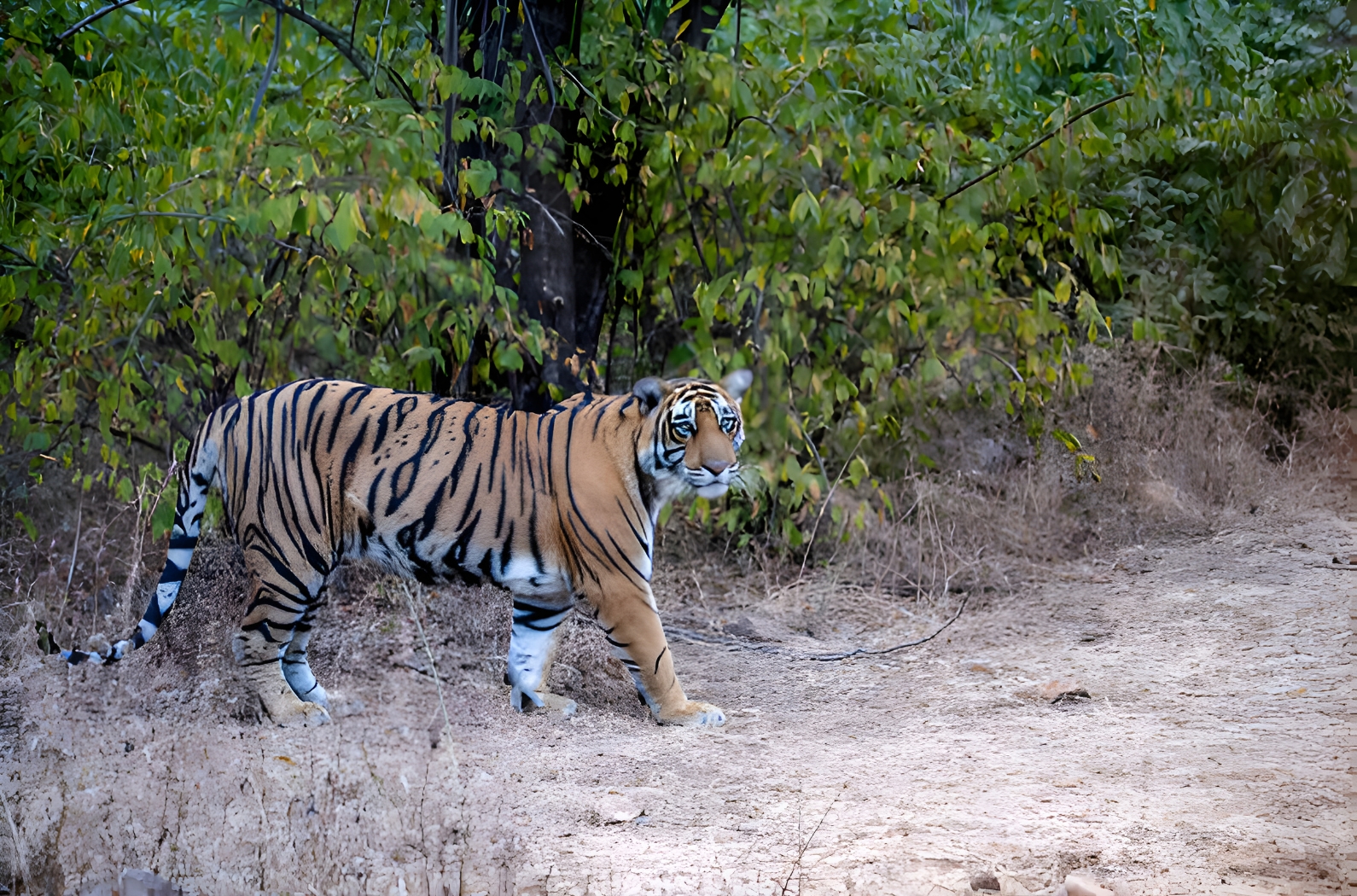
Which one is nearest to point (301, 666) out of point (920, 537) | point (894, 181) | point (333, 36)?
point (333, 36)

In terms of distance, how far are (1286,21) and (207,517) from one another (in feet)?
28.4

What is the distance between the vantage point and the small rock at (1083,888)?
296 centimetres

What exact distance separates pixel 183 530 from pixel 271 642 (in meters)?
0.60

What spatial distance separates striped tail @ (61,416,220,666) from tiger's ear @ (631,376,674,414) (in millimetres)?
1765

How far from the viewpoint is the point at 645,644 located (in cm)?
474

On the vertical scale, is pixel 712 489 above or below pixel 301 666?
above

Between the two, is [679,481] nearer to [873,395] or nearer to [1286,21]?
[873,395]

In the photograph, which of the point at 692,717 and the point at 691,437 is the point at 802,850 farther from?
the point at 691,437

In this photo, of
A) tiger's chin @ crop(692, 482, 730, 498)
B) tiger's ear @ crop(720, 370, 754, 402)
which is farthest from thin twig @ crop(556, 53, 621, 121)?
tiger's chin @ crop(692, 482, 730, 498)

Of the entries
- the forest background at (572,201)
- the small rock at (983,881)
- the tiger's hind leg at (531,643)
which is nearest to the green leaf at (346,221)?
the forest background at (572,201)

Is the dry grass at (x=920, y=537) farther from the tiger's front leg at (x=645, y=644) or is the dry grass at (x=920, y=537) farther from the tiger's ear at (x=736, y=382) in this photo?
the tiger's ear at (x=736, y=382)

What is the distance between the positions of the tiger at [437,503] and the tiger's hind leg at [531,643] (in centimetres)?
8

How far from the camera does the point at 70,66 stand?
5.99 meters

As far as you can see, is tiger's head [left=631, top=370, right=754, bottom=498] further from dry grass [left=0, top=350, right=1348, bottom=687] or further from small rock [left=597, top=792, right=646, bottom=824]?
small rock [left=597, top=792, right=646, bottom=824]
